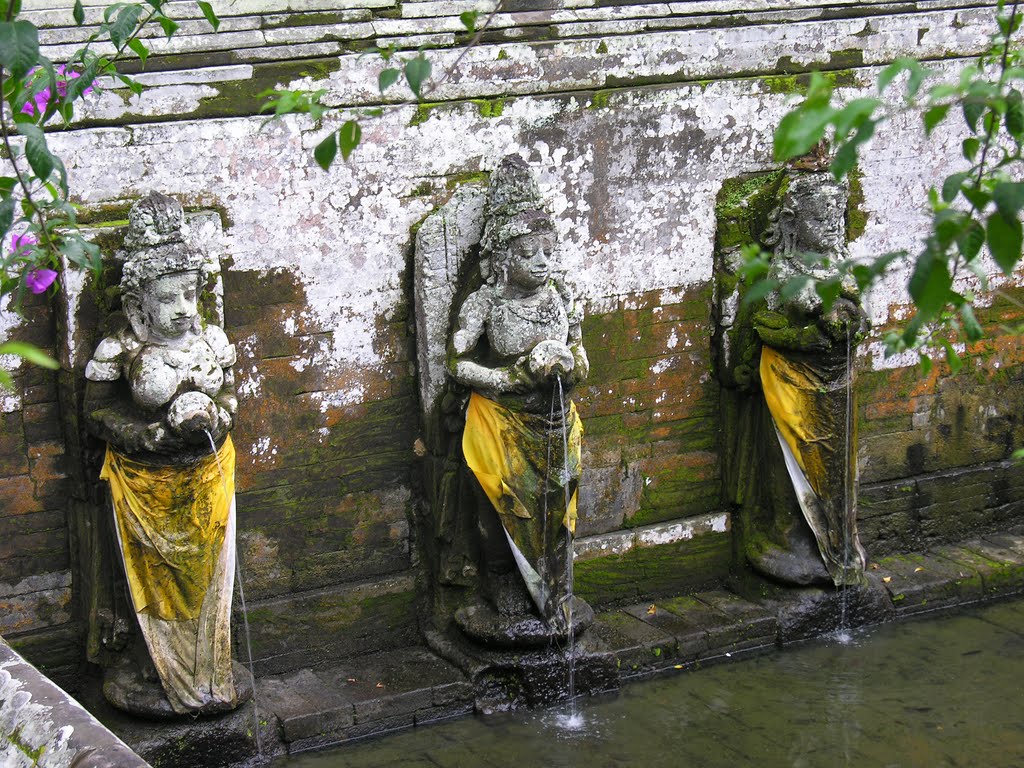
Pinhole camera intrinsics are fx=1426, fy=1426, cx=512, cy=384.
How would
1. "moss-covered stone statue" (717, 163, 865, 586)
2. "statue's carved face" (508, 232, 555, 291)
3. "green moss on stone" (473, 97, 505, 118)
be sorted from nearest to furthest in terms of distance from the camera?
"statue's carved face" (508, 232, 555, 291) → "green moss on stone" (473, 97, 505, 118) → "moss-covered stone statue" (717, 163, 865, 586)

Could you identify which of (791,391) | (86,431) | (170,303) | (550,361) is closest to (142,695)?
(86,431)

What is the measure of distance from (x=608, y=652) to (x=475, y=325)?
164 centimetres

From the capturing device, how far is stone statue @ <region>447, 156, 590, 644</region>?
6.12 m

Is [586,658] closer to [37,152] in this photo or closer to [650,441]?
[650,441]

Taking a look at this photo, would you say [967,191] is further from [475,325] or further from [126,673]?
[126,673]

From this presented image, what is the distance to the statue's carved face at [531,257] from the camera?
610 centimetres

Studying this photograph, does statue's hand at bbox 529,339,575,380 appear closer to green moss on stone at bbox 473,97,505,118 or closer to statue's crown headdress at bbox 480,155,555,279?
statue's crown headdress at bbox 480,155,555,279

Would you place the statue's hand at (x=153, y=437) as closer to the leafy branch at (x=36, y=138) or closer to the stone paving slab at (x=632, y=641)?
Result: the leafy branch at (x=36, y=138)

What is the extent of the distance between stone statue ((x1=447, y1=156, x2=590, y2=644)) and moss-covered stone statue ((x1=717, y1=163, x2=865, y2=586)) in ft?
3.77

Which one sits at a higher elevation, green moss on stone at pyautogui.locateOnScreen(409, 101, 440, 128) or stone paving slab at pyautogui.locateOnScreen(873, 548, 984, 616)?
green moss on stone at pyautogui.locateOnScreen(409, 101, 440, 128)

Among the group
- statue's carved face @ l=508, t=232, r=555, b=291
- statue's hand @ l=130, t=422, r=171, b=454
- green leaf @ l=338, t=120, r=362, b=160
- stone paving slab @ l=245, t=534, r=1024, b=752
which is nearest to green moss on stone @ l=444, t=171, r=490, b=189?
statue's carved face @ l=508, t=232, r=555, b=291

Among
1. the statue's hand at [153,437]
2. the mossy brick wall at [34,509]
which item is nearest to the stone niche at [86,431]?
the mossy brick wall at [34,509]

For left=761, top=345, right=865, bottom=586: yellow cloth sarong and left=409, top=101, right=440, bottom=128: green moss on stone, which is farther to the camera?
left=761, top=345, right=865, bottom=586: yellow cloth sarong

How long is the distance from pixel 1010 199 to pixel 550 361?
3.51 meters
